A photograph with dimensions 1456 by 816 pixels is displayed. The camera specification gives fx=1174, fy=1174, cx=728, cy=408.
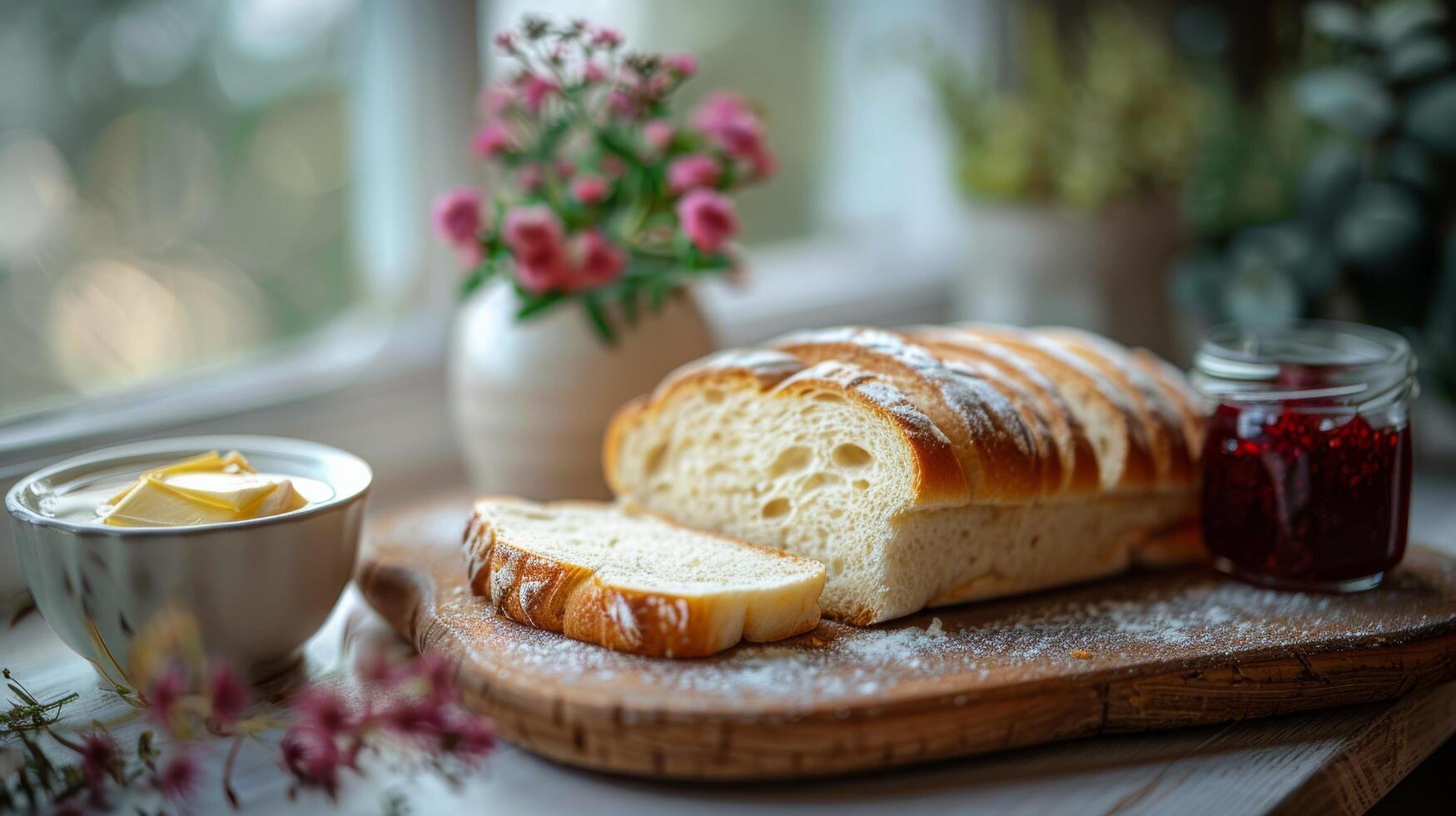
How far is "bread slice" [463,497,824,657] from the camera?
1453 millimetres

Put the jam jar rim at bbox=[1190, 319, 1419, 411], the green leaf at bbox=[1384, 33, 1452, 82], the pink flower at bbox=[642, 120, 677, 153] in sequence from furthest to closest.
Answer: the green leaf at bbox=[1384, 33, 1452, 82], the pink flower at bbox=[642, 120, 677, 153], the jam jar rim at bbox=[1190, 319, 1419, 411]

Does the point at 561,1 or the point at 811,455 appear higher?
the point at 561,1

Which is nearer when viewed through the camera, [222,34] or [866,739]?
[866,739]

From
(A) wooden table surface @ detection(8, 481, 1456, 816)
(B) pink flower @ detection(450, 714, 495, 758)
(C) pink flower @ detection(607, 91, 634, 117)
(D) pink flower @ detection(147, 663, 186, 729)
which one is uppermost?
(C) pink flower @ detection(607, 91, 634, 117)

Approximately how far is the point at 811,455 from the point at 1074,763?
56cm

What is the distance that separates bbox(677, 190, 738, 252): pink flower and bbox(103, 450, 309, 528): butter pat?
81 centimetres

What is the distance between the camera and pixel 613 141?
6.80ft

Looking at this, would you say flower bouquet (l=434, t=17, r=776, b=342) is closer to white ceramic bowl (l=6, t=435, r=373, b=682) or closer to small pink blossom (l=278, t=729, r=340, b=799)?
white ceramic bowl (l=6, t=435, r=373, b=682)

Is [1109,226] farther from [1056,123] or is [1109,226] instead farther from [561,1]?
[561,1]

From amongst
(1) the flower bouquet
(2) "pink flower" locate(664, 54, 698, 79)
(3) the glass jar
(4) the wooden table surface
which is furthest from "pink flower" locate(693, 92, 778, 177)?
(4) the wooden table surface

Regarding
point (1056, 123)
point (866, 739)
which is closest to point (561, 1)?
point (1056, 123)

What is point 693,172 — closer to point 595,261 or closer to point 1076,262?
point 595,261

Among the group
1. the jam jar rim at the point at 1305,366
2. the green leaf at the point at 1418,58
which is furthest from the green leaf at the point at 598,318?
the green leaf at the point at 1418,58

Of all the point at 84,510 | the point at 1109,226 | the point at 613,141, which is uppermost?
the point at 613,141
